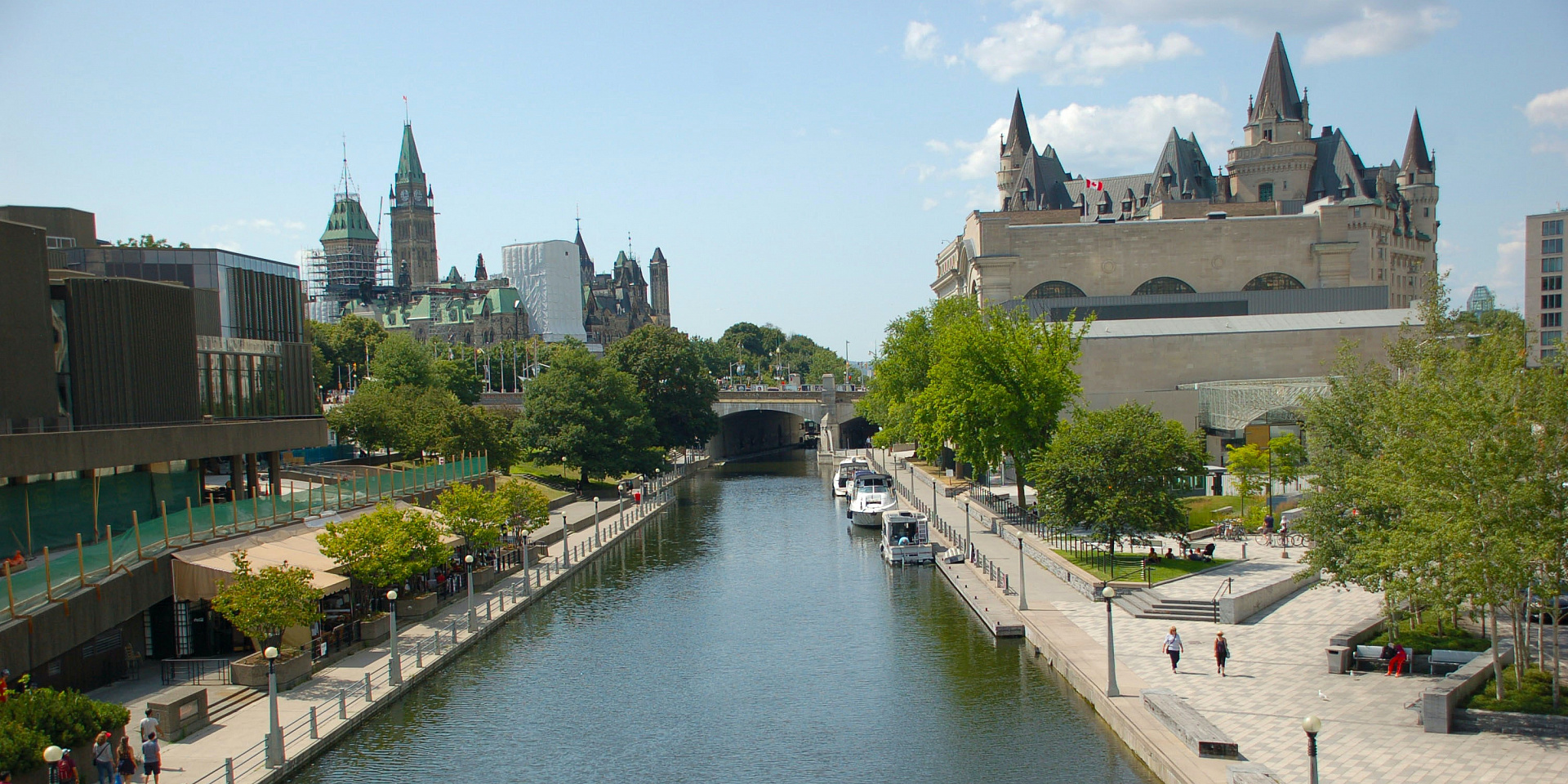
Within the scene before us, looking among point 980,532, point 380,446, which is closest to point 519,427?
point 380,446

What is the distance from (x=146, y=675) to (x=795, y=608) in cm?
2050

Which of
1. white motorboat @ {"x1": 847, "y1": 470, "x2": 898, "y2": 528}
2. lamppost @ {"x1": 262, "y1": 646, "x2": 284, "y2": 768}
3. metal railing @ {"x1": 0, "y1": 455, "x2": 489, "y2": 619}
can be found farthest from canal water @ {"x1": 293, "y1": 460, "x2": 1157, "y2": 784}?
white motorboat @ {"x1": 847, "y1": 470, "x2": 898, "y2": 528}

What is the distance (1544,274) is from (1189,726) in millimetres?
135042

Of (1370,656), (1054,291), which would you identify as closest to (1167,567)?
(1370,656)

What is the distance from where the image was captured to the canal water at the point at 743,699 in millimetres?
24484

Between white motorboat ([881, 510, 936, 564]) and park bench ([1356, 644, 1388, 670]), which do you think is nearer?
park bench ([1356, 644, 1388, 670])

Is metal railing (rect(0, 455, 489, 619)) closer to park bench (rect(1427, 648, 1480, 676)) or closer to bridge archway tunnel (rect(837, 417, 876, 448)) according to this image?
park bench (rect(1427, 648, 1480, 676))

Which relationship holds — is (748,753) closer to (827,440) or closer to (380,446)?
(380,446)

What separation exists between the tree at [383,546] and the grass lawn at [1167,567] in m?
22.5

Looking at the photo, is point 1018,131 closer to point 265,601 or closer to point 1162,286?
point 1162,286

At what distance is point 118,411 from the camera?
3544cm

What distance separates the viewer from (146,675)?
1200 inches

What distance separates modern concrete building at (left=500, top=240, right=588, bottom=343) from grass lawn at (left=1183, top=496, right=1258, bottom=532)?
152 m

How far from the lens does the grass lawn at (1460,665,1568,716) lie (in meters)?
22.1
